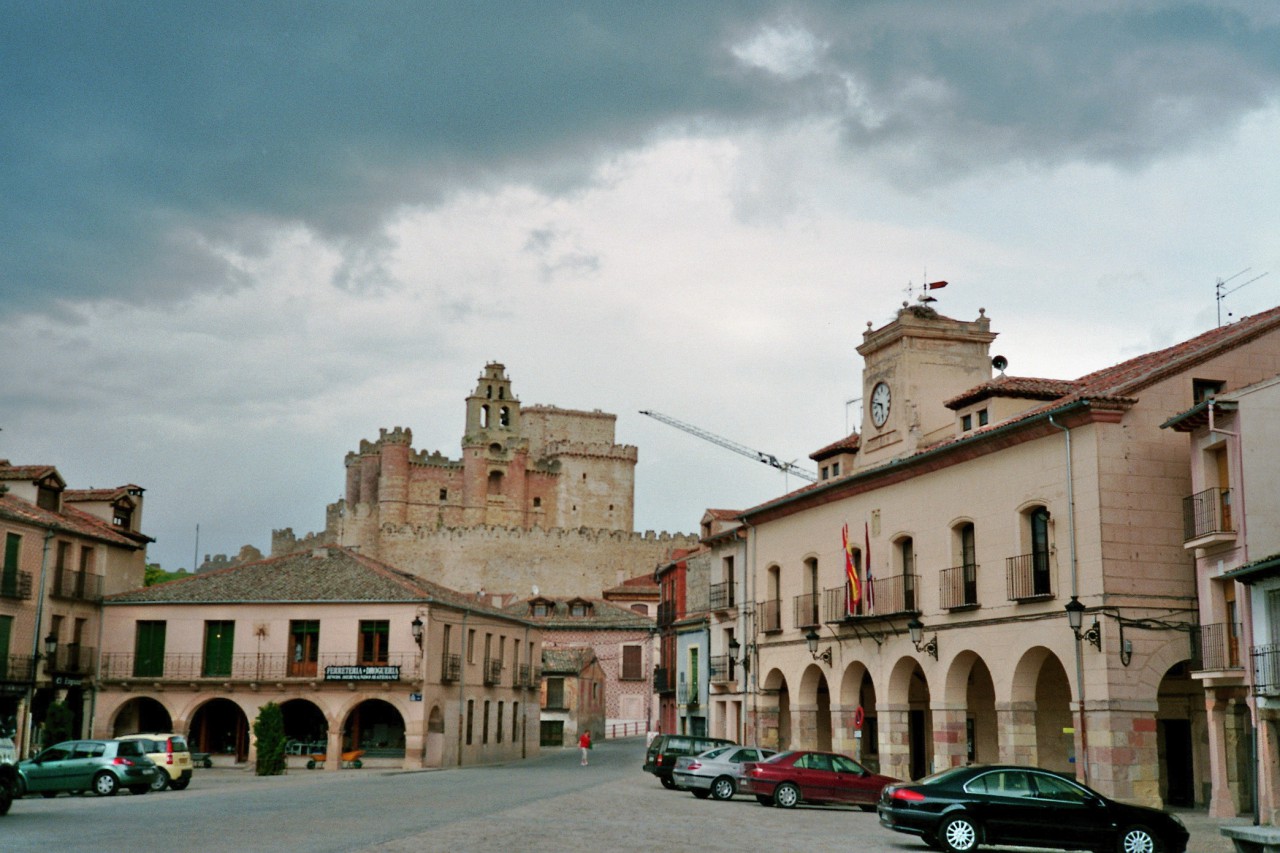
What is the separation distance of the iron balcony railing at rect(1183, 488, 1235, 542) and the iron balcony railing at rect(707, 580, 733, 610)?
20746mm

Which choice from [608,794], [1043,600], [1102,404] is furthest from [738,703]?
[1102,404]

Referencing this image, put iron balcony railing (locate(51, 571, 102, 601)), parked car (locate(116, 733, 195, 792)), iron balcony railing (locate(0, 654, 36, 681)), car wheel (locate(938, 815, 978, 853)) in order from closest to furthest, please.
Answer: car wheel (locate(938, 815, 978, 853)), parked car (locate(116, 733, 195, 792)), iron balcony railing (locate(0, 654, 36, 681)), iron balcony railing (locate(51, 571, 102, 601))

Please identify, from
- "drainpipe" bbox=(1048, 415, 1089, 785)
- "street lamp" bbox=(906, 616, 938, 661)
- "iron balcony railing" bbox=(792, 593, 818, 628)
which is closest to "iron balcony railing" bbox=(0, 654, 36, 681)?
"iron balcony railing" bbox=(792, 593, 818, 628)

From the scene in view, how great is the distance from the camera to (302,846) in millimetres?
17812

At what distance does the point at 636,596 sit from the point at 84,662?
40.1 metres

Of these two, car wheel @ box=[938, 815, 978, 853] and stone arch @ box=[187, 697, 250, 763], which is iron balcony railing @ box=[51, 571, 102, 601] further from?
car wheel @ box=[938, 815, 978, 853]

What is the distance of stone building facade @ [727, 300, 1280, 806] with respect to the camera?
86.6ft

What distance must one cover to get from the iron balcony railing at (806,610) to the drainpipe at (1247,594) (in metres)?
14.9

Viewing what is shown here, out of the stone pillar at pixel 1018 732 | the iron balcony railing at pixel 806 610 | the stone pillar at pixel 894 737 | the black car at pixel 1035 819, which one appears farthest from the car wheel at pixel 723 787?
the black car at pixel 1035 819

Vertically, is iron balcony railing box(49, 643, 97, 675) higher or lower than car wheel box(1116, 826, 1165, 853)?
higher

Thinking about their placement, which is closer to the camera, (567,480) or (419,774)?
(419,774)

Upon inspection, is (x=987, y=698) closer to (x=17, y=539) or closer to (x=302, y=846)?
(x=302, y=846)

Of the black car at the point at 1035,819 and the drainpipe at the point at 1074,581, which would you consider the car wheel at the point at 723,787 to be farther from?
the black car at the point at 1035,819

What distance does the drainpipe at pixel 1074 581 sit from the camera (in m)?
26.3
